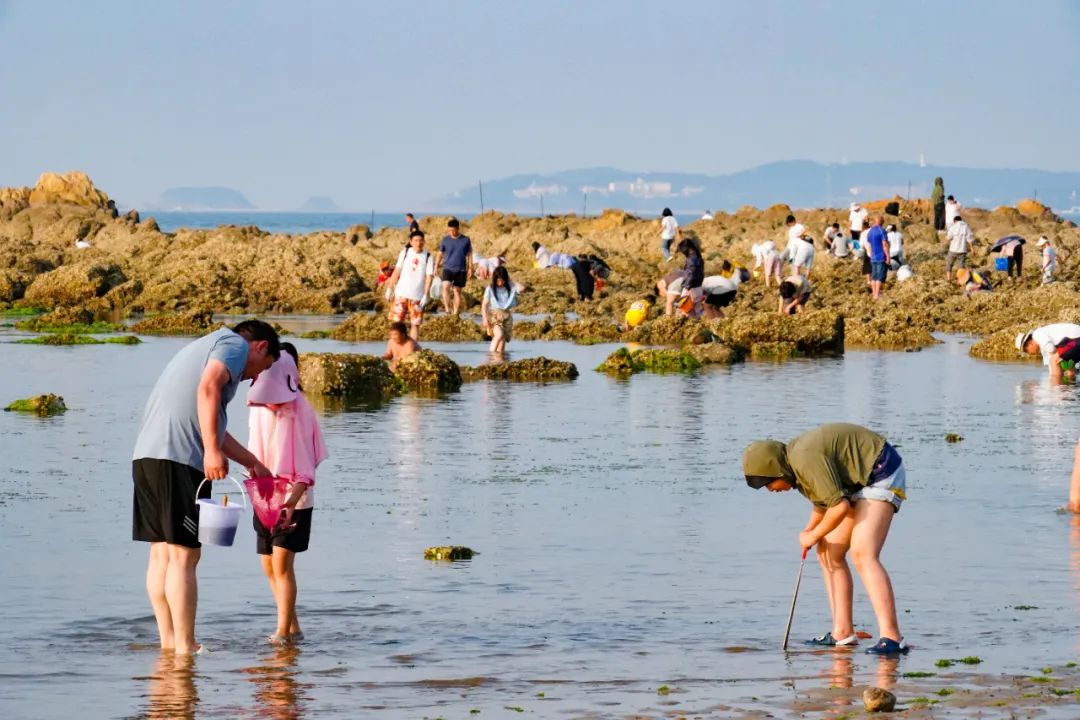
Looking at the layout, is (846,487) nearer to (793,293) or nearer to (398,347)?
(398,347)

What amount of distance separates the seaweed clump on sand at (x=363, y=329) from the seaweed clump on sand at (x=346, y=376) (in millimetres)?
9691

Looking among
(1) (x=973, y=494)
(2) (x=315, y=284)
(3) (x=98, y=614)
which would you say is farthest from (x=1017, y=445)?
(2) (x=315, y=284)

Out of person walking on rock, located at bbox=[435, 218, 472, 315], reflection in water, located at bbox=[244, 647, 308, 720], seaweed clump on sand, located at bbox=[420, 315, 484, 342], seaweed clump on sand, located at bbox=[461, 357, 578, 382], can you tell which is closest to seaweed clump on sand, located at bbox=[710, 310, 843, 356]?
person walking on rock, located at bbox=[435, 218, 472, 315]

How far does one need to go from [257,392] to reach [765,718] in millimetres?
2890

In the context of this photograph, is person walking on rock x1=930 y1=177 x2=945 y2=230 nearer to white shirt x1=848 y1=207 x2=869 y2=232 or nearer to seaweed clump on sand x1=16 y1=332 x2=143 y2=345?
white shirt x1=848 y1=207 x2=869 y2=232

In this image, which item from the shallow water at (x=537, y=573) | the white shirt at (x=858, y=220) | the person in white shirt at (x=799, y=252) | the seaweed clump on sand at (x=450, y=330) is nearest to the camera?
the shallow water at (x=537, y=573)

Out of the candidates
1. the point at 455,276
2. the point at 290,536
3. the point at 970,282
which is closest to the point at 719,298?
the point at 455,276

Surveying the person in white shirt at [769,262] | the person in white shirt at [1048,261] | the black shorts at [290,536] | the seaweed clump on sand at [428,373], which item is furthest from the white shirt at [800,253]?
the black shorts at [290,536]

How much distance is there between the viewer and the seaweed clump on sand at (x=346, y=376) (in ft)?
67.9

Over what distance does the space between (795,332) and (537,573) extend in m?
17.4

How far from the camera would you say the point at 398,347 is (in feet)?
73.4

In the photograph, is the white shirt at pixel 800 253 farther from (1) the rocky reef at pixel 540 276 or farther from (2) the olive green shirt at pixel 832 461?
(2) the olive green shirt at pixel 832 461

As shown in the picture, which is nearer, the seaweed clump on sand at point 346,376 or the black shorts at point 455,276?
the seaweed clump on sand at point 346,376

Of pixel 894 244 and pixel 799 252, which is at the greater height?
pixel 894 244
